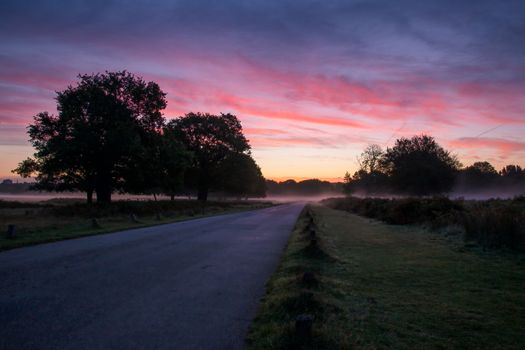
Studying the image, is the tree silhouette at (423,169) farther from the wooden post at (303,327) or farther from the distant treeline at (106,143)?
the wooden post at (303,327)

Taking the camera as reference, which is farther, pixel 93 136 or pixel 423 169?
pixel 423 169

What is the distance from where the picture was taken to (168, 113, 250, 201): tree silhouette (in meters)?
60.5

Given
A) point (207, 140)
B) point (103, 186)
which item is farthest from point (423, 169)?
point (103, 186)

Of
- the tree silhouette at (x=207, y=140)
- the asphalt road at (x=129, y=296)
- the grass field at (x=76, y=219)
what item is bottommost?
the asphalt road at (x=129, y=296)

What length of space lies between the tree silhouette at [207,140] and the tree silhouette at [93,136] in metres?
20.6

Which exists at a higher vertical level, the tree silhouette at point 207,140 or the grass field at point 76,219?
the tree silhouette at point 207,140

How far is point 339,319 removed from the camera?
6375 mm

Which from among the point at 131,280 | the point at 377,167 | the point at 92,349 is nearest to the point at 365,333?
the point at 92,349

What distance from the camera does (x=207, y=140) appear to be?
6131 centimetres

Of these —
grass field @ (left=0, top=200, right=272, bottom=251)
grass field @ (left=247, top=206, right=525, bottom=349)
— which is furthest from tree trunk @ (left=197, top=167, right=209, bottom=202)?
grass field @ (left=247, top=206, right=525, bottom=349)

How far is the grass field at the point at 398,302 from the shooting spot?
217 inches

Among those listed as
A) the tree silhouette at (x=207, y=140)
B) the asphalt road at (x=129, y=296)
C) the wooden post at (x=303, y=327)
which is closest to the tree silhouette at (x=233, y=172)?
the tree silhouette at (x=207, y=140)

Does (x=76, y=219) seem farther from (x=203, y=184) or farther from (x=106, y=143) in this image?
(x=203, y=184)

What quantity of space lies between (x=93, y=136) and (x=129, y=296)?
3009 centimetres
